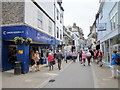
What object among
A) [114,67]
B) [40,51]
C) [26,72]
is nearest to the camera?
[114,67]

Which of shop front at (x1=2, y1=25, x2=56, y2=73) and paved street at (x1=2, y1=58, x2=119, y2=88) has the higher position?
shop front at (x1=2, y1=25, x2=56, y2=73)

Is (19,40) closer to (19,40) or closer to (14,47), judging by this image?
(19,40)

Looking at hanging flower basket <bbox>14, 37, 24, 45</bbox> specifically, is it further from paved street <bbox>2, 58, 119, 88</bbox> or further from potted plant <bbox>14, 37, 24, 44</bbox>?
paved street <bbox>2, 58, 119, 88</bbox>

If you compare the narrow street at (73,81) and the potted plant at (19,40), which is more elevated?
the potted plant at (19,40)

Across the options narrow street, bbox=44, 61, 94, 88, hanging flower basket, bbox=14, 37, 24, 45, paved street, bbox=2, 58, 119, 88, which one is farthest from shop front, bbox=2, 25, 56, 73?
narrow street, bbox=44, 61, 94, 88

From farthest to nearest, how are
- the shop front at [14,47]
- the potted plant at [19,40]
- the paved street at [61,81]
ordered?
the shop front at [14,47], the potted plant at [19,40], the paved street at [61,81]

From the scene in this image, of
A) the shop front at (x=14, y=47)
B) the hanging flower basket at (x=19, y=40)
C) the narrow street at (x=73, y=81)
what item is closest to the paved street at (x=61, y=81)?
the narrow street at (x=73, y=81)

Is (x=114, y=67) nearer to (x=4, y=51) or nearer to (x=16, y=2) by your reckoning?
(x=4, y=51)

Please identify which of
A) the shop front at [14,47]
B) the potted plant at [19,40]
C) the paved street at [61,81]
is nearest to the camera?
the paved street at [61,81]

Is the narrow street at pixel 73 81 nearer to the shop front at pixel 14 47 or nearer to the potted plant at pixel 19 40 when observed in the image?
the shop front at pixel 14 47

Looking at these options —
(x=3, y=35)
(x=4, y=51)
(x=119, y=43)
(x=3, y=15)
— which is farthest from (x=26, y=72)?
(x=119, y=43)

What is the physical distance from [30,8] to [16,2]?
1.36m

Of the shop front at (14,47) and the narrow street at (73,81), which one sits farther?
the shop front at (14,47)

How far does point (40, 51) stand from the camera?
1678cm
